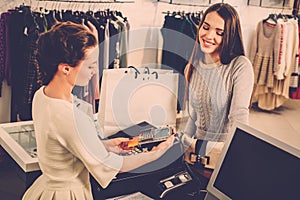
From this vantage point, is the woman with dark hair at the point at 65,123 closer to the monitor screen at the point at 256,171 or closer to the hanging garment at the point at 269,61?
the monitor screen at the point at 256,171

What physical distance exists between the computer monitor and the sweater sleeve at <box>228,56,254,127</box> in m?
0.51

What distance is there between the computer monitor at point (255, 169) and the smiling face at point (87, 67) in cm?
54

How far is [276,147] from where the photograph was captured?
1.23 metres

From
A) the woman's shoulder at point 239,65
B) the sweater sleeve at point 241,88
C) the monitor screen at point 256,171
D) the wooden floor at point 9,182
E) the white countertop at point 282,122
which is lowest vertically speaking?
the white countertop at point 282,122

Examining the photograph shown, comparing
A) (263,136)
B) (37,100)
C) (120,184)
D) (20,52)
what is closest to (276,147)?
(263,136)

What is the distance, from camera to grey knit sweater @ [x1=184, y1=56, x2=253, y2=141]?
185cm

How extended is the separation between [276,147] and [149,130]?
0.69 meters

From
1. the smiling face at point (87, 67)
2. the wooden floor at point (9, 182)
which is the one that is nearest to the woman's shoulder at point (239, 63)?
the smiling face at point (87, 67)

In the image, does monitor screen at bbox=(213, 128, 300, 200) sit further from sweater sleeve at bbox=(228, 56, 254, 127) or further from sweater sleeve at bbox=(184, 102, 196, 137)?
sweater sleeve at bbox=(184, 102, 196, 137)

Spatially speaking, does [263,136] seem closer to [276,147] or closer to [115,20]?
[276,147]

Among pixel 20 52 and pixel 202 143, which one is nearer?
pixel 202 143

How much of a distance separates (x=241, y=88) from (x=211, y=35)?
267 mm

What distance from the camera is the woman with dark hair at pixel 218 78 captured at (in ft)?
5.96

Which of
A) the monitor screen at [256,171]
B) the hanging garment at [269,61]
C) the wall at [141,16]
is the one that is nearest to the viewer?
the monitor screen at [256,171]
